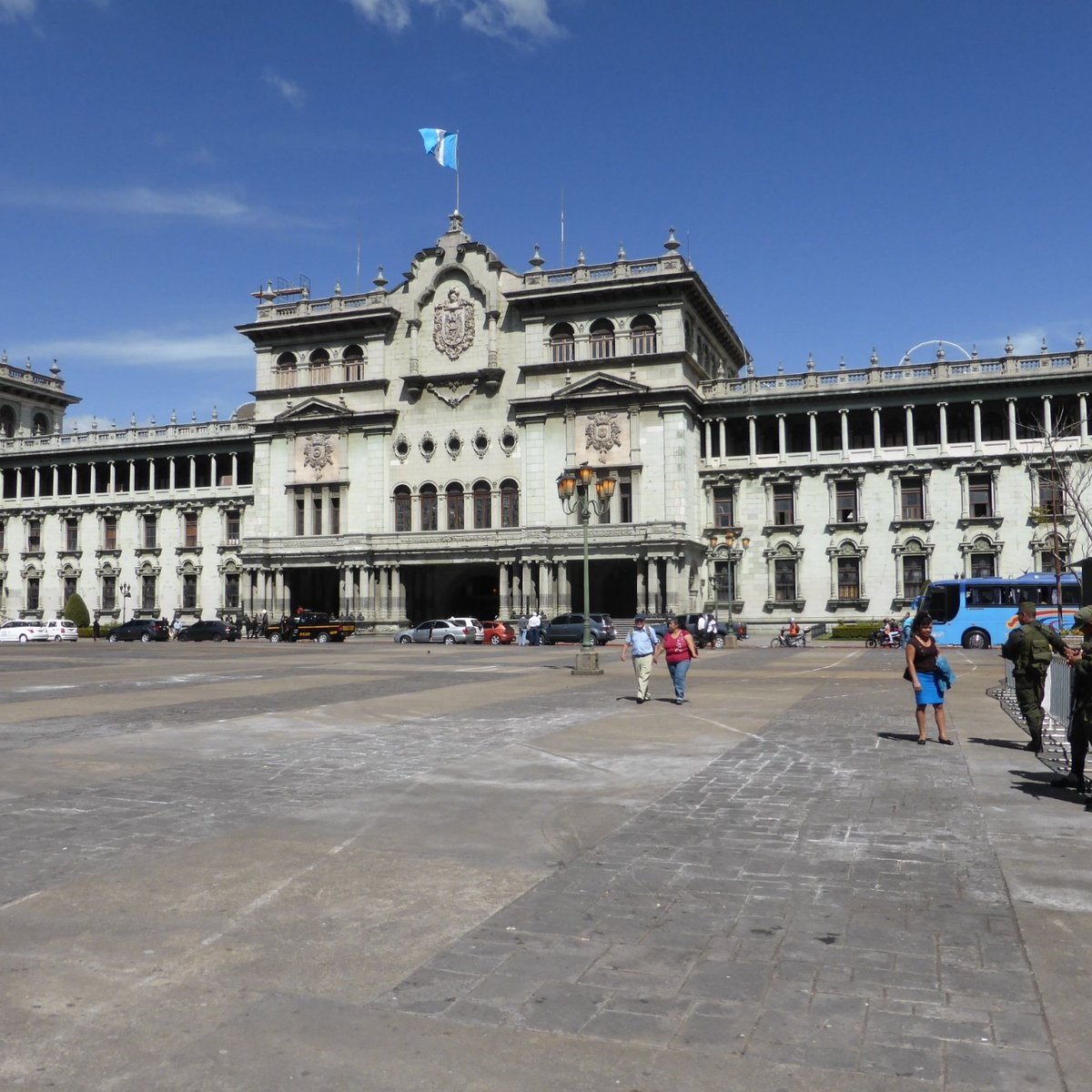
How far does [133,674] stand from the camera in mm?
27156

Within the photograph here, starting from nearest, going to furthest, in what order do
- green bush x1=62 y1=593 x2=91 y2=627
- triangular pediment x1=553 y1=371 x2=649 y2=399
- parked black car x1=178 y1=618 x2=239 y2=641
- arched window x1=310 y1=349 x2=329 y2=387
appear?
triangular pediment x1=553 y1=371 x2=649 y2=399 → parked black car x1=178 y1=618 x2=239 y2=641 → arched window x1=310 y1=349 x2=329 y2=387 → green bush x1=62 y1=593 x2=91 y2=627

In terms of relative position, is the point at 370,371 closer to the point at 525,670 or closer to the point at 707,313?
the point at 707,313

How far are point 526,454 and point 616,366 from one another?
738 cm

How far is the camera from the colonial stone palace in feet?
189

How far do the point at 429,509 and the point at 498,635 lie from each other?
14.5 m

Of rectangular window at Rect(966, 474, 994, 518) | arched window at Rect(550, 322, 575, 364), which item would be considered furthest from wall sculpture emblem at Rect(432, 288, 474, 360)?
rectangular window at Rect(966, 474, 994, 518)

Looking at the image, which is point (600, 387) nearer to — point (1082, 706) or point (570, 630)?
point (570, 630)

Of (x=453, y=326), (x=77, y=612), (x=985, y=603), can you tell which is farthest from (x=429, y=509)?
(x=985, y=603)

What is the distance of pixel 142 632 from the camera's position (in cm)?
6203

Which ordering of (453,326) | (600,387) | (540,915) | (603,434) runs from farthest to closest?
1. (453,326)
2. (603,434)
3. (600,387)
4. (540,915)

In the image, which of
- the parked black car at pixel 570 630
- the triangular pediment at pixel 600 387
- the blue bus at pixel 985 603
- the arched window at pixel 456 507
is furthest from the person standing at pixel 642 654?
the arched window at pixel 456 507

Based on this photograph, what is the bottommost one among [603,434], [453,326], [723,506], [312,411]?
[723,506]

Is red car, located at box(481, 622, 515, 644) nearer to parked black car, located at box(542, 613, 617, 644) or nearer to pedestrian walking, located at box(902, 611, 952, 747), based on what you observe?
parked black car, located at box(542, 613, 617, 644)

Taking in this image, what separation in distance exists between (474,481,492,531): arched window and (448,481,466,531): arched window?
2.61 feet
